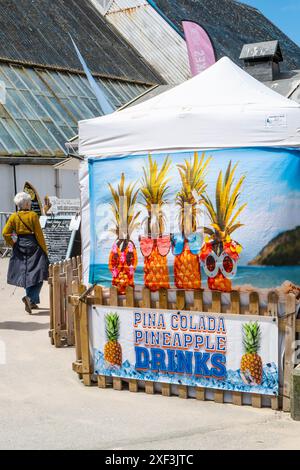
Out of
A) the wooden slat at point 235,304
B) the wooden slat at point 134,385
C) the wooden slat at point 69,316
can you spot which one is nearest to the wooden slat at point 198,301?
the wooden slat at point 235,304

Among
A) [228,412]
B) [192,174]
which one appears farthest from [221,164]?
[228,412]

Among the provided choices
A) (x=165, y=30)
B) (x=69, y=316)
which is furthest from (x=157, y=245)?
(x=165, y=30)

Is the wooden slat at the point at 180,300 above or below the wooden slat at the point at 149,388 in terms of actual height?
above

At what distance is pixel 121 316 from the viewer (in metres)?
6.20

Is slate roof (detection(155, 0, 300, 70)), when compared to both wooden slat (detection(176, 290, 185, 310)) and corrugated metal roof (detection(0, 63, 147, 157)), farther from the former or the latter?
wooden slat (detection(176, 290, 185, 310))

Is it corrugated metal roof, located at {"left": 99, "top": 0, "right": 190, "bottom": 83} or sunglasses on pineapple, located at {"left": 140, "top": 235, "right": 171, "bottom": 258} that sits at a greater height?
corrugated metal roof, located at {"left": 99, "top": 0, "right": 190, "bottom": 83}

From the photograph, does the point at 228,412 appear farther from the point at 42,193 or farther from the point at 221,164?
the point at 42,193

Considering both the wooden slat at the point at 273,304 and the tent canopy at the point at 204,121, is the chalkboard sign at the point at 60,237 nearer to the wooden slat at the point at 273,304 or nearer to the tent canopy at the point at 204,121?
the tent canopy at the point at 204,121

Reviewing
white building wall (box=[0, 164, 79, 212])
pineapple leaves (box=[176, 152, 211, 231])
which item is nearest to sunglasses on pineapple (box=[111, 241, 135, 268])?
pineapple leaves (box=[176, 152, 211, 231])

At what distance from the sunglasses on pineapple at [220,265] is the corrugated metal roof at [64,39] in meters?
21.6

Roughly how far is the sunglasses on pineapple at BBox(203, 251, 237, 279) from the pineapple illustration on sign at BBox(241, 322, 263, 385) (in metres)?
0.49

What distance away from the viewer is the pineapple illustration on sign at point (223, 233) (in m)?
5.80

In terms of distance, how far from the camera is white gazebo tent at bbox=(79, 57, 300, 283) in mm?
5703
